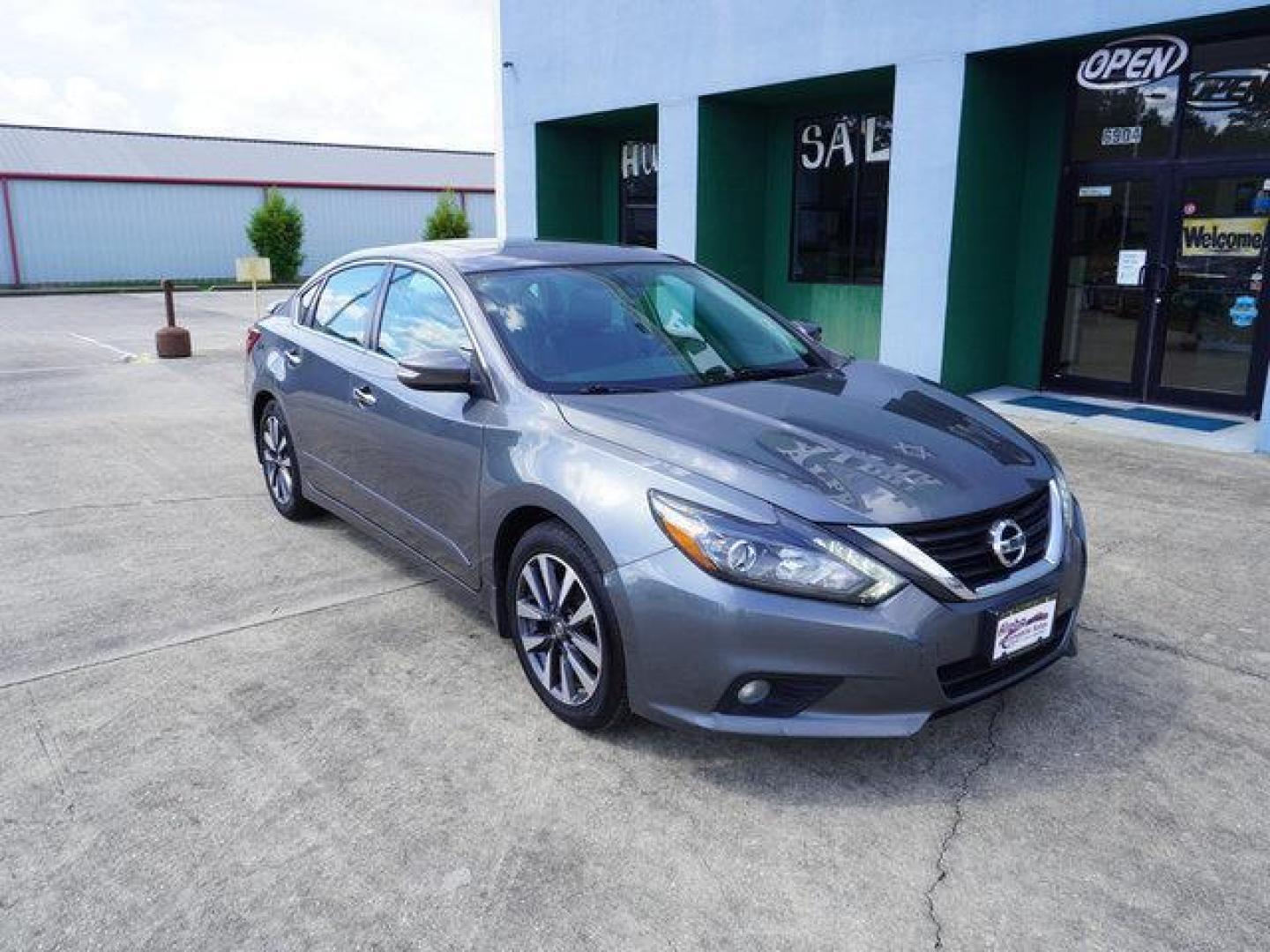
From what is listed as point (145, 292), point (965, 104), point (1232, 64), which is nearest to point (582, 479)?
point (965, 104)

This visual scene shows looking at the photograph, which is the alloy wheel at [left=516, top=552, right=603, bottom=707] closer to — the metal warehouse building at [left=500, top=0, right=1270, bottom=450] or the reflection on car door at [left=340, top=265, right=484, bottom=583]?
the reflection on car door at [left=340, top=265, right=484, bottom=583]

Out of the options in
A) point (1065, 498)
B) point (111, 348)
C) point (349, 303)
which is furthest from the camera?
Answer: point (111, 348)

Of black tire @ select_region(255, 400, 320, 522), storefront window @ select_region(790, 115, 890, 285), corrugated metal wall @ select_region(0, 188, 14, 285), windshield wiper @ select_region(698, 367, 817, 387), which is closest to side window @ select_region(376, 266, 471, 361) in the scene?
windshield wiper @ select_region(698, 367, 817, 387)

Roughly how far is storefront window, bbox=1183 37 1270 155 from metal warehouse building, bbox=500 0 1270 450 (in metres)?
0.01

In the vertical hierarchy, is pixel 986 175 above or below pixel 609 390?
above

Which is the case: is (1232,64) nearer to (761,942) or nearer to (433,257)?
(433,257)

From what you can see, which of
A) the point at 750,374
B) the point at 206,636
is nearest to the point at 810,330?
the point at 750,374

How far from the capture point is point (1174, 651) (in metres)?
4.02

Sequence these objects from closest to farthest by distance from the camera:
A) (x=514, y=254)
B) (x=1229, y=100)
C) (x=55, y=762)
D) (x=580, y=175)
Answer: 1. (x=55, y=762)
2. (x=514, y=254)
3. (x=1229, y=100)
4. (x=580, y=175)

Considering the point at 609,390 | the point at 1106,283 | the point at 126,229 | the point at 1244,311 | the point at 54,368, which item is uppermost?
the point at 126,229

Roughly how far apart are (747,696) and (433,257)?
8.22 ft

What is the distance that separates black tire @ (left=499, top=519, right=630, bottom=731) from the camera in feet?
10.2

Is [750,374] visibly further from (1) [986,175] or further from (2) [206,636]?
(1) [986,175]

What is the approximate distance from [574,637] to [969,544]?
50.1 inches
